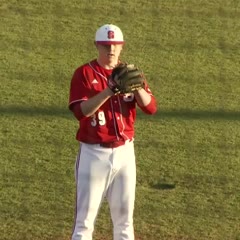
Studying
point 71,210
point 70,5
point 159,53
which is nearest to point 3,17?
point 70,5

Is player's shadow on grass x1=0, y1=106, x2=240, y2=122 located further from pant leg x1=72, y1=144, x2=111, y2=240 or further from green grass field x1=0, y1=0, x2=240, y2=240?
pant leg x1=72, y1=144, x2=111, y2=240

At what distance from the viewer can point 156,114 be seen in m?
7.07

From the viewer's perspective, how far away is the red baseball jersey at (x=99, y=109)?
13.6 ft

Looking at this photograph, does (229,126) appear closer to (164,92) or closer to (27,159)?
(164,92)

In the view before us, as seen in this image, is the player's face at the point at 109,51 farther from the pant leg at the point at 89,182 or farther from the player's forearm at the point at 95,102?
the pant leg at the point at 89,182

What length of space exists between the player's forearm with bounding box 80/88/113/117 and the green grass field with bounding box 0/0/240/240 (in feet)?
4.11

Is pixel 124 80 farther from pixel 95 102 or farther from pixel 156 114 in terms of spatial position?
pixel 156 114

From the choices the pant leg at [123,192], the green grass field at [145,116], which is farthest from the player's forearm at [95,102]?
the green grass field at [145,116]

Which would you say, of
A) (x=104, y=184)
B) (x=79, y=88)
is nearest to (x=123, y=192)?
(x=104, y=184)

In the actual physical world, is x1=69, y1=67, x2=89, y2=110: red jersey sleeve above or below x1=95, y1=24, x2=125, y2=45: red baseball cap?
below

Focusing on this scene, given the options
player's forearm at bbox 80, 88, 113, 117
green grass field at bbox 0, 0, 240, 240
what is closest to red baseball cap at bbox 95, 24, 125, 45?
player's forearm at bbox 80, 88, 113, 117

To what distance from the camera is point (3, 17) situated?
8977 millimetres

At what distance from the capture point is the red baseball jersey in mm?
4145

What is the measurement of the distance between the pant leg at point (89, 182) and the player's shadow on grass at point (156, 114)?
2.73 m
